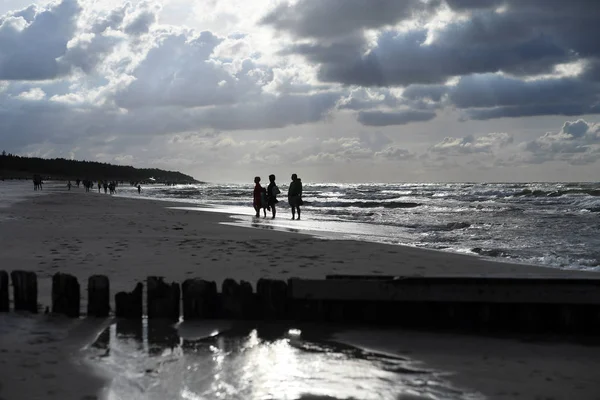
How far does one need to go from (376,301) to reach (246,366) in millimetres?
1786

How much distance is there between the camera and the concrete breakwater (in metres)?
5.27

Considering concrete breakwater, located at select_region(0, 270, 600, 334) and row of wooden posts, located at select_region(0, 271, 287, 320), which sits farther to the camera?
row of wooden posts, located at select_region(0, 271, 287, 320)

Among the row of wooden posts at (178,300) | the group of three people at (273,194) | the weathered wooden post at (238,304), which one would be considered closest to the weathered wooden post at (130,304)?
the row of wooden posts at (178,300)

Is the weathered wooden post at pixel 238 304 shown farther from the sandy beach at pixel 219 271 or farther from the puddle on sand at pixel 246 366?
the sandy beach at pixel 219 271

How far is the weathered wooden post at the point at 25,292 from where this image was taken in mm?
5570

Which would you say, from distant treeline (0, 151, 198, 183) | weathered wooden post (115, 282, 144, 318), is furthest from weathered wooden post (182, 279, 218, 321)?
distant treeline (0, 151, 198, 183)

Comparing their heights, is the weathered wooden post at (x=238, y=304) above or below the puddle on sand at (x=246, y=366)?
above

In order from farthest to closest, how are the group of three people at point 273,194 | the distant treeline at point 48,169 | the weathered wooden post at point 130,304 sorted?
the distant treeline at point 48,169 → the group of three people at point 273,194 → the weathered wooden post at point 130,304

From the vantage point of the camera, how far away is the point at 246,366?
4.08 metres

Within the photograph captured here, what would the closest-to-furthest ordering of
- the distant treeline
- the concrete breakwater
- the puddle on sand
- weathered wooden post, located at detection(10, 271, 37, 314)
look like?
the puddle on sand → the concrete breakwater → weathered wooden post, located at detection(10, 271, 37, 314) → the distant treeline

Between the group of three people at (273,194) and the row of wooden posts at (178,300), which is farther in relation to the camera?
the group of three people at (273,194)

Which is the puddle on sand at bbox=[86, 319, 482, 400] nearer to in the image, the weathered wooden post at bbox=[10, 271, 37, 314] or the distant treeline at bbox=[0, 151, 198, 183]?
the weathered wooden post at bbox=[10, 271, 37, 314]

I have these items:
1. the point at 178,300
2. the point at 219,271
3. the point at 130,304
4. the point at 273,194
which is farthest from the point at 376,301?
the point at 273,194

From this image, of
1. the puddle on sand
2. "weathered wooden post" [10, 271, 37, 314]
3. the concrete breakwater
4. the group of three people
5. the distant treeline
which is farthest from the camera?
the distant treeline
